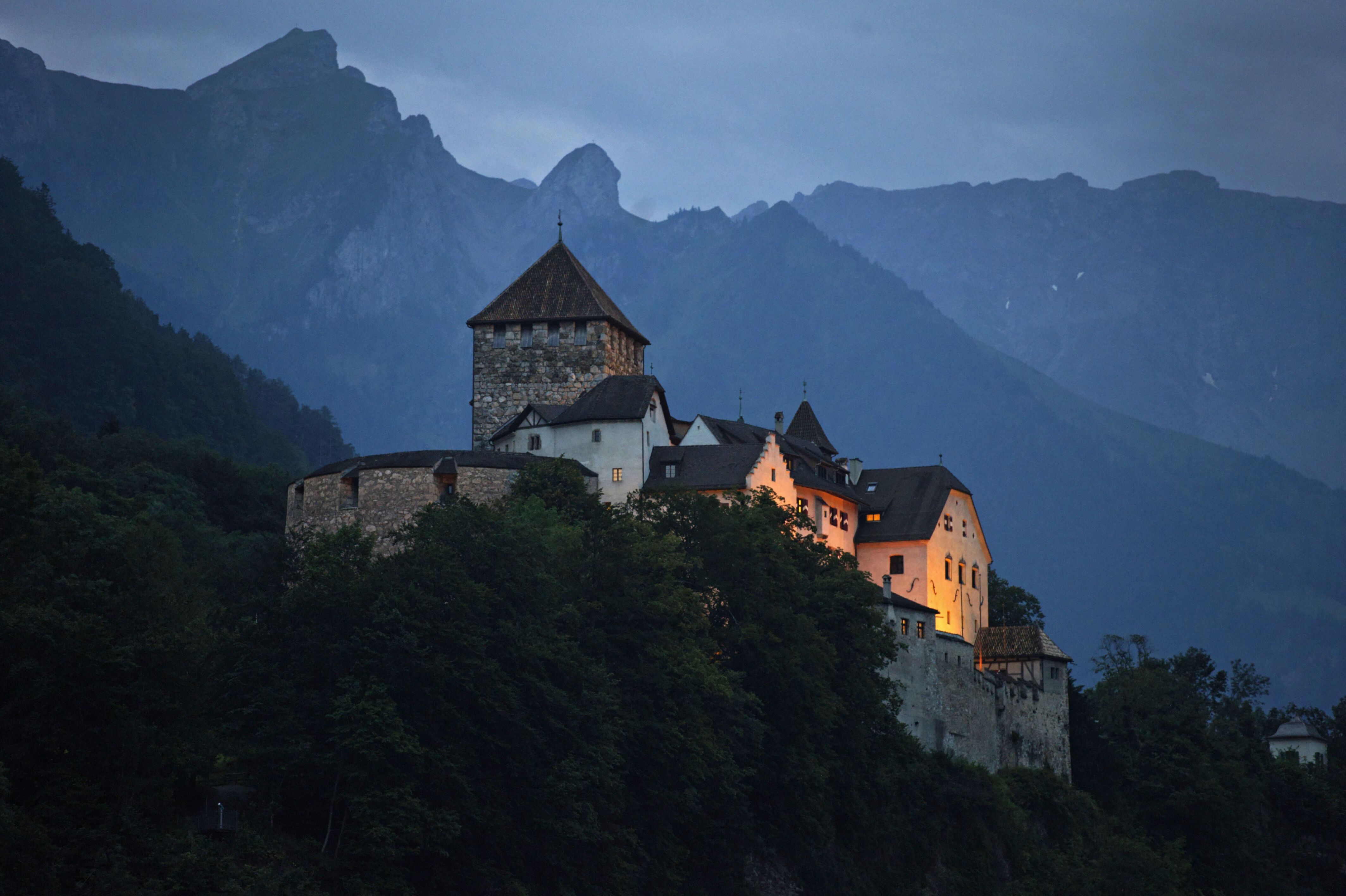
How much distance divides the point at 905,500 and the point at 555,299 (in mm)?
19629

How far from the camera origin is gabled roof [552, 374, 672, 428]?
233ft

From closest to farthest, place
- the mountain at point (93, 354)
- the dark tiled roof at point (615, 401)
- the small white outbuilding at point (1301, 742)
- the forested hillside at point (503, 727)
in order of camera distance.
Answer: the forested hillside at point (503, 727)
the dark tiled roof at point (615, 401)
the small white outbuilding at point (1301, 742)
the mountain at point (93, 354)

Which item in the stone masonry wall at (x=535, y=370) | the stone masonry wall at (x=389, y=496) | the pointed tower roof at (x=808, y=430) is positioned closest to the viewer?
the stone masonry wall at (x=389, y=496)

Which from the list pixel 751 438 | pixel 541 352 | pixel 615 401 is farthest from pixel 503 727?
Answer: pixel 751 438

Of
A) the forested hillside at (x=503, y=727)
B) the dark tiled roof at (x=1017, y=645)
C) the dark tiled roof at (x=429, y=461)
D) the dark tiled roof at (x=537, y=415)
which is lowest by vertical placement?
the forested hillside at (x=503, y=727)

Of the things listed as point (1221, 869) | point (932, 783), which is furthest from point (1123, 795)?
point (932, 783)

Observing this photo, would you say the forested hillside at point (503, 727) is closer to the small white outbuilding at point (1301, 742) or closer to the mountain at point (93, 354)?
the small white outbuilding at point (1301, 742)

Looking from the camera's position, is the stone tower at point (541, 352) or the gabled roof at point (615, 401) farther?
the stone tower at point (541, 352)

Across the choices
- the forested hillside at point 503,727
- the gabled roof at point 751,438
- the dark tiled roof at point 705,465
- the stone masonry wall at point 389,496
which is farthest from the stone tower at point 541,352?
the forested hillside at point 503,727

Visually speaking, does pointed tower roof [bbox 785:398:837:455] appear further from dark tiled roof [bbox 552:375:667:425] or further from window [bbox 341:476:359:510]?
window [bbox 341:476:359:510]

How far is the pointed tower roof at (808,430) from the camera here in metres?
90.0

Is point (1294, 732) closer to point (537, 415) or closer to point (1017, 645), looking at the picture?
point (1017, 645)

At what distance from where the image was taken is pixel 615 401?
236ft

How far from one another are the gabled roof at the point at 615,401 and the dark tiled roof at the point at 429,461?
402cm
